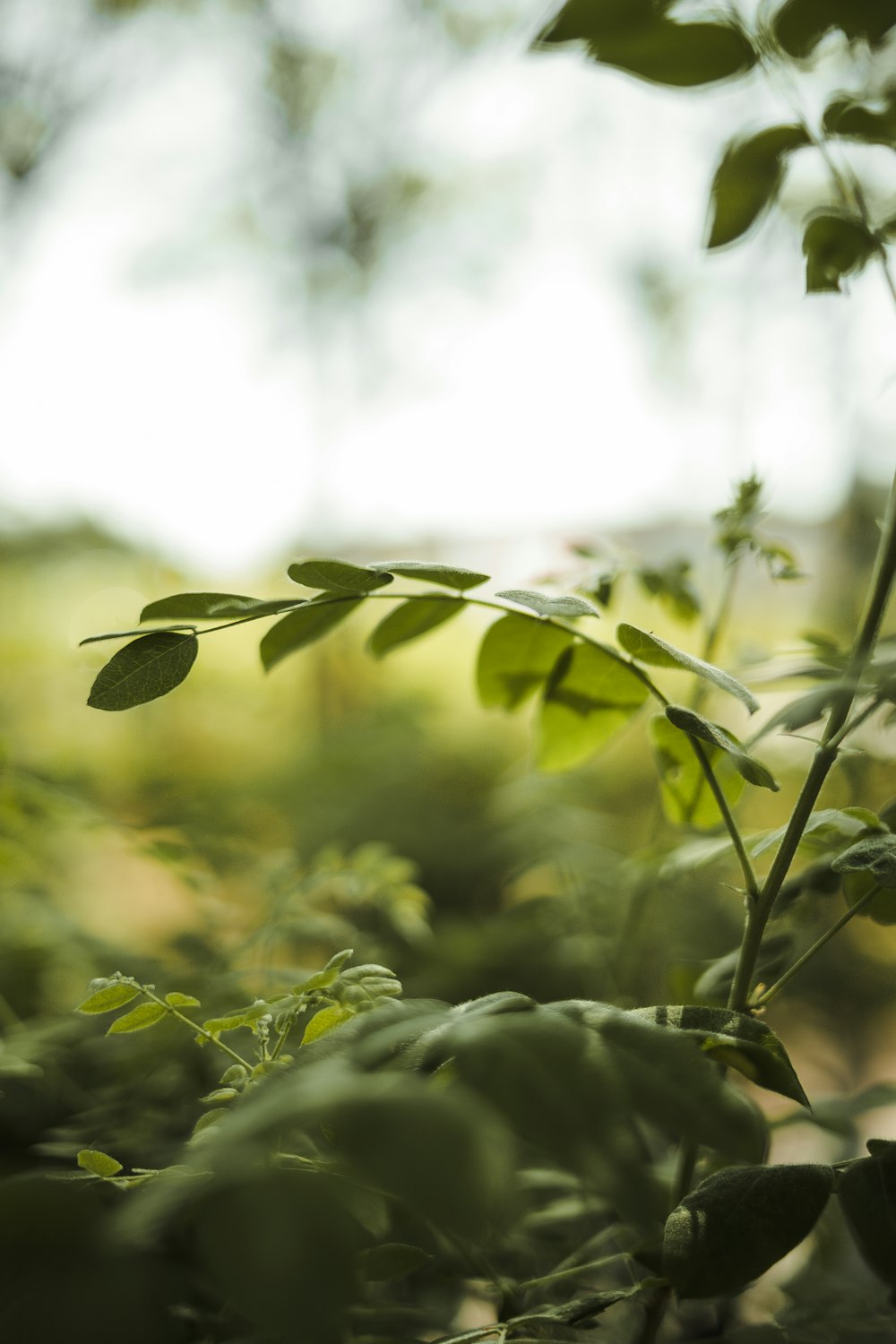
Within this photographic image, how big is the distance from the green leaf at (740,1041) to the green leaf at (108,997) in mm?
247

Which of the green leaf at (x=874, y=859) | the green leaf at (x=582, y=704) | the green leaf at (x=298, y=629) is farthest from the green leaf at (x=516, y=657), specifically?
the green leaf at (x=874, y=859)

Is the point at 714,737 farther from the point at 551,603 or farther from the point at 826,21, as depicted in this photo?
the point at 826,21

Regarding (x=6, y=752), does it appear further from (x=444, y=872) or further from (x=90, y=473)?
(x=90, y=473)

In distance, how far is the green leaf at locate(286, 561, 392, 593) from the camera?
0.43 meters

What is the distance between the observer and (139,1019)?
42 cm

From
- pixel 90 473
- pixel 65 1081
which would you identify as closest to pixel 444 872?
pixel 65 1081

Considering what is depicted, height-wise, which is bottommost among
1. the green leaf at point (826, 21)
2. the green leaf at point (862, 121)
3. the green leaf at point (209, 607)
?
the green leaf at point (209, 607)

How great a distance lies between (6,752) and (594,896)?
74 cm

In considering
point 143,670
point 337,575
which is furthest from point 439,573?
point 143,670

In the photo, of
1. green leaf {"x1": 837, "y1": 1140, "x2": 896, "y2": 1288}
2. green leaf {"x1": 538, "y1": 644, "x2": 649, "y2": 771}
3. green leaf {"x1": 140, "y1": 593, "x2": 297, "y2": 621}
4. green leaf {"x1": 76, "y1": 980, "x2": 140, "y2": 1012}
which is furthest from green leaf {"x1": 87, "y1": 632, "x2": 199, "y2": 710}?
green leaf {"x1": 837, "y1": 1140, "x2": 896, "y2": 1288}

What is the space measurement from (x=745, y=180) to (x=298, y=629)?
0.36m

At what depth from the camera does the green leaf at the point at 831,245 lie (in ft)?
1.50

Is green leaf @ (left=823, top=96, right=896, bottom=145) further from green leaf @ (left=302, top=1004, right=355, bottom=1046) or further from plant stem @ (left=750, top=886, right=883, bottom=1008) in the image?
green leaf @ (left=302, top=1004, right=355, bottom=1046)

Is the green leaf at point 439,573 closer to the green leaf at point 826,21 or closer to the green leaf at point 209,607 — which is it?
the green leaf at point 209,607
